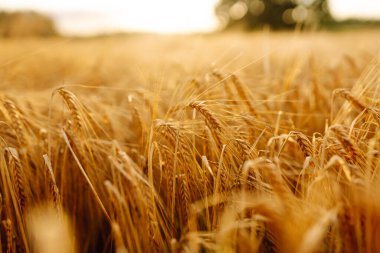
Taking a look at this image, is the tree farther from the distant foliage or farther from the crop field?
the crop field

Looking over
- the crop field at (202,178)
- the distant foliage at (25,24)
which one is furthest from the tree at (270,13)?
the crop field at (202,178)

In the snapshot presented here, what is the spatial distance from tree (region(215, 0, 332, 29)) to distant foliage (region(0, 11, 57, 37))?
10404 mm

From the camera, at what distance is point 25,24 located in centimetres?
1178

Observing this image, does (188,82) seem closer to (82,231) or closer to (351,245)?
(82,231)

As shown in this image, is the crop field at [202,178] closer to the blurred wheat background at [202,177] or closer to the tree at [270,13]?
the blurred wheat background at [202,177]

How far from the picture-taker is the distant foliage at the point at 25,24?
10.7 m

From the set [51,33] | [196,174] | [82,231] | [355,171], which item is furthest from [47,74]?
[51,33]

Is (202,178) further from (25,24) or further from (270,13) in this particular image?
(270,13)

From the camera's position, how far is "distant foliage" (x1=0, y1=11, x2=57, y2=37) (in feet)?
35.0

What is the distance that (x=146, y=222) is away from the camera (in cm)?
91

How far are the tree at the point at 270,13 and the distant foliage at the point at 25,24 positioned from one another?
10.4 meters

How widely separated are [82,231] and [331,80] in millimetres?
1462

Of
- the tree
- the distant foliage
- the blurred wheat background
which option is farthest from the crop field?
the tree

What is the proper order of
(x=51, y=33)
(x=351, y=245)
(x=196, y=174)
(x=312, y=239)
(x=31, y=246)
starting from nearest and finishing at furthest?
(x=312, y=239)
(x=351, y=245)
(x=196, y=174)
(x=31, y=246)
(x=51, y=33)
